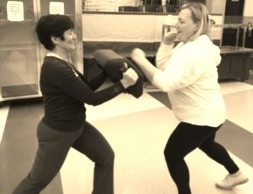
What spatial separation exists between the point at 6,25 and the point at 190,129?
3.32 meters

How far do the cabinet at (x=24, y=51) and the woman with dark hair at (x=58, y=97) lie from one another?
104 inches

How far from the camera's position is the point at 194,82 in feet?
5.77

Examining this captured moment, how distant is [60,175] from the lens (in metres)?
2.45

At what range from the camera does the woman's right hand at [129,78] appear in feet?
5.14

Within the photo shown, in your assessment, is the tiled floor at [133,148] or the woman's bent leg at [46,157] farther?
the tiled floor at [133,148]

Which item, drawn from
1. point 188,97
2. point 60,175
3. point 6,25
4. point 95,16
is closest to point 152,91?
point 95,16

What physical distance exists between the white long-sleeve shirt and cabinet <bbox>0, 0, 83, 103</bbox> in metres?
2.71

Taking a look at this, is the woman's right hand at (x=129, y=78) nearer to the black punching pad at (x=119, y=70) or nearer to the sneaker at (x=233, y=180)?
the black punching pad at (x=119, y=70)

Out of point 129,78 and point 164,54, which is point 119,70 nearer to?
point 129,78

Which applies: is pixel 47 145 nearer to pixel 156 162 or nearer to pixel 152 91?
pixel 156 162

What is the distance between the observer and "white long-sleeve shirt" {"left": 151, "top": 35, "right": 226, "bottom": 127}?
1.67 meters

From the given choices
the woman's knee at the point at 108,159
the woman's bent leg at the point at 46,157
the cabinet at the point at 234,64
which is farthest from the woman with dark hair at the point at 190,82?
the cabinet at the point at 234,64

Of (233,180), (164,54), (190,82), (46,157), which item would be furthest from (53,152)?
(233,180)

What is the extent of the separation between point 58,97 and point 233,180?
1411 millimetres
